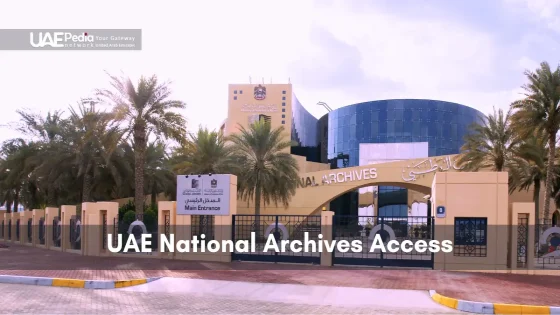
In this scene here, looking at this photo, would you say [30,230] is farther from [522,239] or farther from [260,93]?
[260,93]

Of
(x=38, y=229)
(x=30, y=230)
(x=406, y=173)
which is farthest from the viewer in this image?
(x=406, y=173)

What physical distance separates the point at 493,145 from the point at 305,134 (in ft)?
127

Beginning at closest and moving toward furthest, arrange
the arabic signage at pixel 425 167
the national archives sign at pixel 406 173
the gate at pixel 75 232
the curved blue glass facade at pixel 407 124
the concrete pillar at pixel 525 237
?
the concrete pillar at pixel 525 237 → the gate at pixel 75 232 → the arabic signage at pixel 425 167 → the national archives sign at pixel 406 173 → the curved blue glass facade at pixel 407 124

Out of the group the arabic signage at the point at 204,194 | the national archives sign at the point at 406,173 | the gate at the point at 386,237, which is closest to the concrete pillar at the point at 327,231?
the gate at the point at 386,237

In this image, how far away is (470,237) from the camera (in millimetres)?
18312

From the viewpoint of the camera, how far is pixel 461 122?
202 ft

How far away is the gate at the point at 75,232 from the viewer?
25664mm

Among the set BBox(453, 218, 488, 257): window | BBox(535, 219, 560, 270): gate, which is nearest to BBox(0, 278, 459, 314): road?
BBox(453, 218, 488, 257): window

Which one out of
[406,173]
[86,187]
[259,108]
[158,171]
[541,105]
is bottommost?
[86,187]

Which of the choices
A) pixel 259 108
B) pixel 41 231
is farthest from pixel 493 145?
pixel 259 108

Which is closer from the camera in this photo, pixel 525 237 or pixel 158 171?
pixel 525 237

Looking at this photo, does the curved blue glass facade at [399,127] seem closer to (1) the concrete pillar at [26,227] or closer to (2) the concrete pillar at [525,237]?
(1) the concrete pillar at [26,227]

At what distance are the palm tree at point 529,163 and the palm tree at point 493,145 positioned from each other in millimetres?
538

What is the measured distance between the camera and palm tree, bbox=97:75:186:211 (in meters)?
27.4
